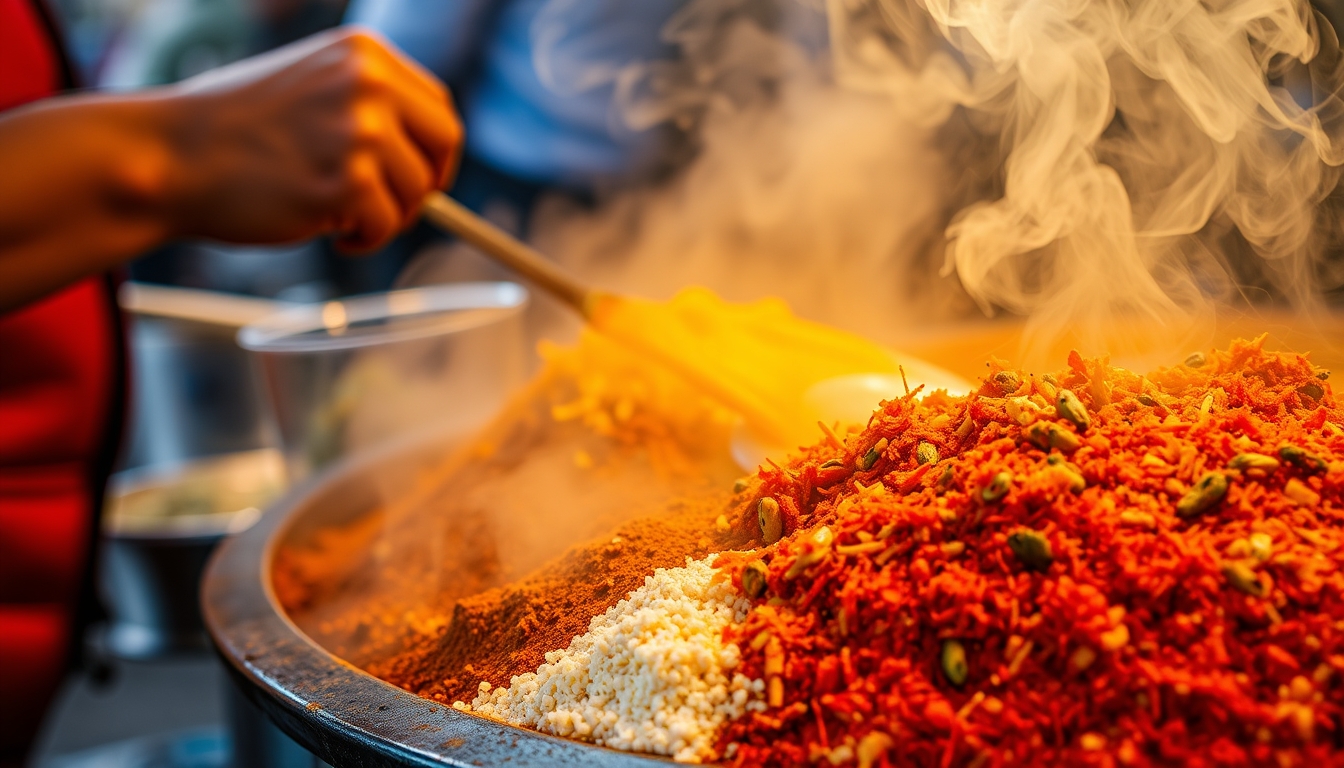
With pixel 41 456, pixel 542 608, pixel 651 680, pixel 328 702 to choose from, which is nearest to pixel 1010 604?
pixel 651 680

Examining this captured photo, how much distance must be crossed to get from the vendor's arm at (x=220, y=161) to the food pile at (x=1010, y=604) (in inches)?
27.3

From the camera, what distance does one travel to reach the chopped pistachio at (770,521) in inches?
31.0

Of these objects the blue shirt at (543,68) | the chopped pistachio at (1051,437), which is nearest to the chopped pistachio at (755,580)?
the chopped pistachio at (1051,437)

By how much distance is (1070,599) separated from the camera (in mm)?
594

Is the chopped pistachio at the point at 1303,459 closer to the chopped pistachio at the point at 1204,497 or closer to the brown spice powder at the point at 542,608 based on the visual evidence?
the chopped pistachio at the point at 1204,497

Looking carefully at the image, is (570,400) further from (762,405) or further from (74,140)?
(74,140)

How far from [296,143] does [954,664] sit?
1016mm

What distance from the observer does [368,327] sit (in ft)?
6.59

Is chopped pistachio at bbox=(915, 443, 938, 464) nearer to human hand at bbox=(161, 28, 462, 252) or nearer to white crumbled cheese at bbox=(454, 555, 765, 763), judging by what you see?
white crumbled cheese at bbox=(454, 555, 765, 763)

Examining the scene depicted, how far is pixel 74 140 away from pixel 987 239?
1.15 m

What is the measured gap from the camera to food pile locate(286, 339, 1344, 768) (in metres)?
0.57

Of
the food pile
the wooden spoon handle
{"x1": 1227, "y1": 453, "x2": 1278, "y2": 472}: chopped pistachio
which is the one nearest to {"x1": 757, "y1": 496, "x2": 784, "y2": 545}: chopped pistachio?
the food pile

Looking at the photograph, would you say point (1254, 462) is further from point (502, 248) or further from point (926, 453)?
point (502, 248)

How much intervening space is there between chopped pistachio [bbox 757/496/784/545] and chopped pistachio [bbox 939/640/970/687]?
8.1 inches
